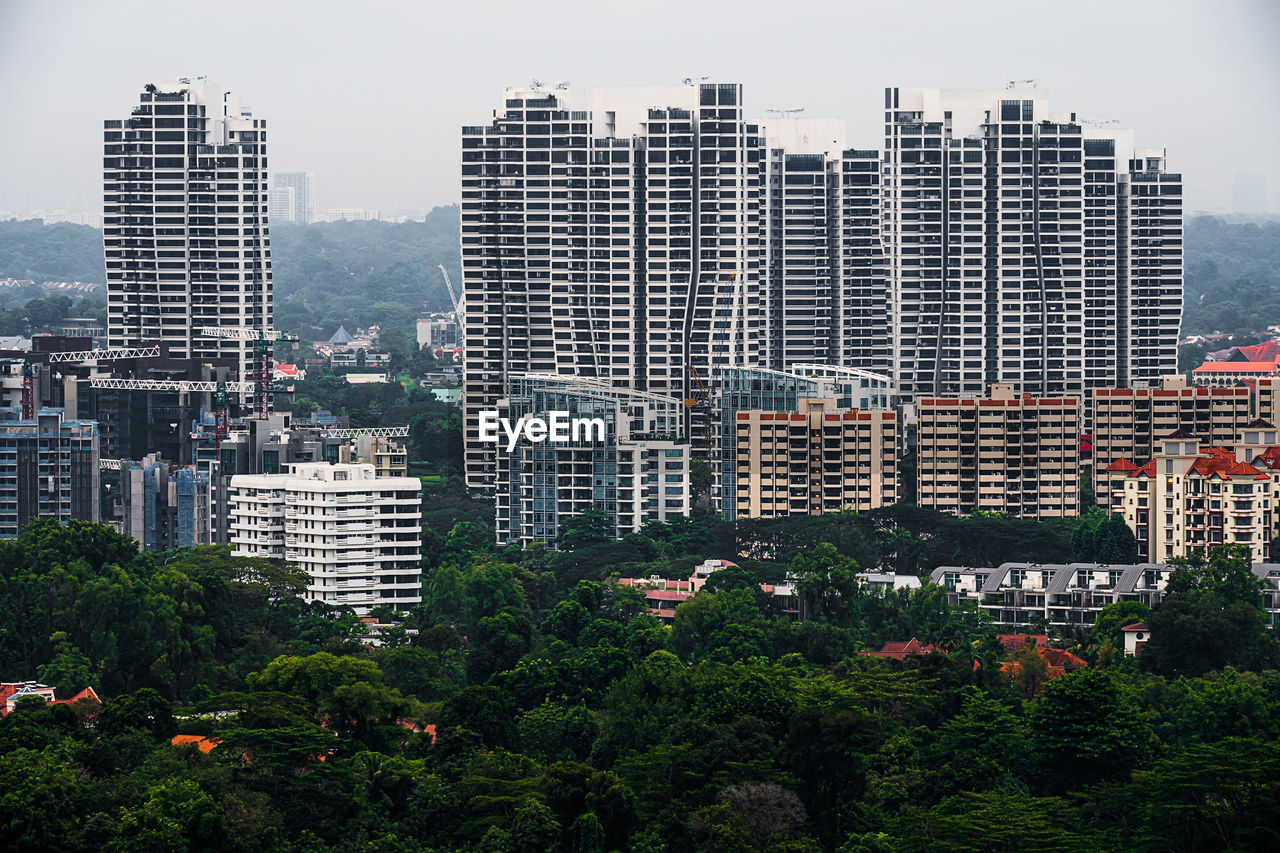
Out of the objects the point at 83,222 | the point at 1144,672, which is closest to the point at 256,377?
the point at 1144,672

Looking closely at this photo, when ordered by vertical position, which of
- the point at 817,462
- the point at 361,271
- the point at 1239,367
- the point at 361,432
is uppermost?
the point at 361,271

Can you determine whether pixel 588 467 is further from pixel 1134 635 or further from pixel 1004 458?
pixel 1134 635

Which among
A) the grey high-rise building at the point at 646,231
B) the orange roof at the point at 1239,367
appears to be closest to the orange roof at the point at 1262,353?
the orange roof at the point at 1239,367

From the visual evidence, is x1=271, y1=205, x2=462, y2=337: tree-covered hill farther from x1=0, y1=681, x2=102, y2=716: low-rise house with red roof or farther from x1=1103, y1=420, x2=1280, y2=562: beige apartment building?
x1=0, y1=681, x2=102, y2=716: low-rise house with red roof

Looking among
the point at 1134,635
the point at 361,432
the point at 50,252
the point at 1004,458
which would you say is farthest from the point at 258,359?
the point at 50,252

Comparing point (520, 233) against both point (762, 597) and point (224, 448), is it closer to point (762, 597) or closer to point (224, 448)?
point (224, 448)
